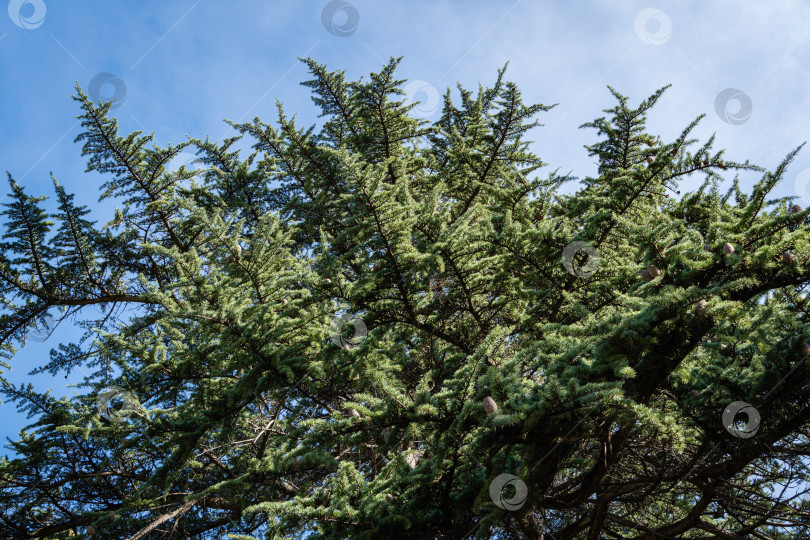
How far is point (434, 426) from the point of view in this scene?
3.84 meters

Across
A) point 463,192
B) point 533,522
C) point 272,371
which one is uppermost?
point 463,192

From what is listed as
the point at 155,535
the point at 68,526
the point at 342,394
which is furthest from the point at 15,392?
the point at 342,394

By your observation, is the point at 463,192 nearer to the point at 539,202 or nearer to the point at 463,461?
the point at 539,202

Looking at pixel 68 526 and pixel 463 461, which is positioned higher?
pixel 68 526

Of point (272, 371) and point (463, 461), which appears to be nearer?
point (463, 461)

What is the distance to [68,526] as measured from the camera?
6168mm

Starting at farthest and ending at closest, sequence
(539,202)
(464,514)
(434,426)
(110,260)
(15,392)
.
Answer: (110,260)
(15,392)
(539,202)
(464,514)
(434,426)

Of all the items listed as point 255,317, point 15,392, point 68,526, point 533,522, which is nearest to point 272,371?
point 255,317

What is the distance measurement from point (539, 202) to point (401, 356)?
2445 mm

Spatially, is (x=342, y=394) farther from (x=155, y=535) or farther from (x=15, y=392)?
(x=15, y=392)

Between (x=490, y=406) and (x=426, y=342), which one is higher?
(x=426, y=342)

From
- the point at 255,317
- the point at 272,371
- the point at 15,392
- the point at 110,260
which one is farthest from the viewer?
the point at 110,260

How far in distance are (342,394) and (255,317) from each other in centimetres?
226

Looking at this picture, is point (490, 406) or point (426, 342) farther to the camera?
point (426, 342)
